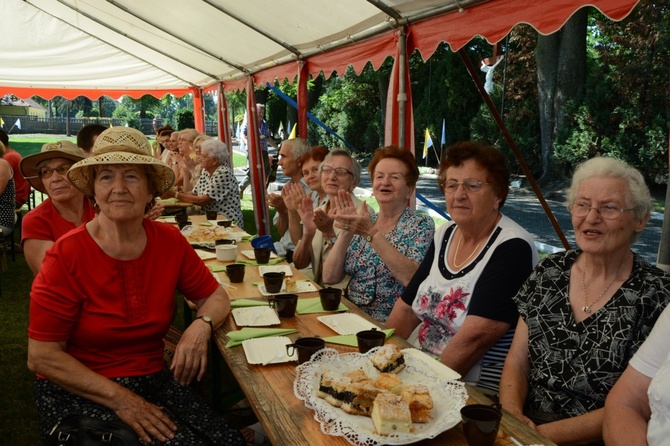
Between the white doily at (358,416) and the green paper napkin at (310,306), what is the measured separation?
660mm

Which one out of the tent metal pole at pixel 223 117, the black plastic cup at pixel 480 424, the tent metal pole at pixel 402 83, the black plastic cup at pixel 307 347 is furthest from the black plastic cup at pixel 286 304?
the tent metal pole at pixel 223 117

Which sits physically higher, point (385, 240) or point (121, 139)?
point (121, 139)

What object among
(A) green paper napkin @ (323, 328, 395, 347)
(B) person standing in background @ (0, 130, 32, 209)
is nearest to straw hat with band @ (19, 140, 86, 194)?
(A) green paper napkin @ (323, 328, 395, 347)

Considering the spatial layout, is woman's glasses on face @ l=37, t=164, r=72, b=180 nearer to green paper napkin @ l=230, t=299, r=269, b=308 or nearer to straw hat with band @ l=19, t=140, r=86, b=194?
straw hat with band @ l=19, t=140, r=86, b=194

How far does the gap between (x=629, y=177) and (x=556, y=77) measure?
1237cm

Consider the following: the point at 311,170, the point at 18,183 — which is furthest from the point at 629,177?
the point at 18,183

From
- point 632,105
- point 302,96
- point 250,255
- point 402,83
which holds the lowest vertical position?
point 250,255

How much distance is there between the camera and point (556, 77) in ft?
43.3

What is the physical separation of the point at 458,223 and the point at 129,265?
55.5 inches

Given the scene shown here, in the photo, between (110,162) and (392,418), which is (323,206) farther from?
(392,418)

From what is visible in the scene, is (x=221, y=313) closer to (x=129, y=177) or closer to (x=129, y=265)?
(x=129, y=265)

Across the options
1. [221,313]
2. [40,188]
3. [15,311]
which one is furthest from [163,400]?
[15,311]

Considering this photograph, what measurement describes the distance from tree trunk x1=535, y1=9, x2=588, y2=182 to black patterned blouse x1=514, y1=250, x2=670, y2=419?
462 inches

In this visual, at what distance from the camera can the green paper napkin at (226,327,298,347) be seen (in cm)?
215
